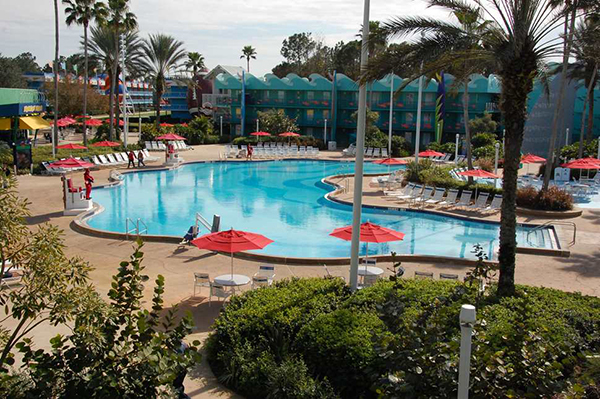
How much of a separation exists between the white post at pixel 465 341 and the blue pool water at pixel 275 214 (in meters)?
13.4

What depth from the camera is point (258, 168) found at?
134 feet

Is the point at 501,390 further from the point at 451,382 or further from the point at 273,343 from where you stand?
the point at 273,343

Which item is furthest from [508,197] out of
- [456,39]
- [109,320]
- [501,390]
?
[109,320]

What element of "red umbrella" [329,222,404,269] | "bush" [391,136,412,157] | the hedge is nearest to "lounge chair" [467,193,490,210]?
"red umbrella" [329,222,404,269]

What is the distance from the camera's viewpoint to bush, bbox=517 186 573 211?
24641 mm

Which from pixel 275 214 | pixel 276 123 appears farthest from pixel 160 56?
pixel 275 214

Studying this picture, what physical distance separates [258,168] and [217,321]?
3069 cm

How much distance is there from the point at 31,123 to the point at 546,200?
1093 inches

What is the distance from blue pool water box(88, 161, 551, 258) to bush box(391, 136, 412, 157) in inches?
497

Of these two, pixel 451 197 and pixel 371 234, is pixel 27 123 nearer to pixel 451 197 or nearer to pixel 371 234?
pixel 451 197

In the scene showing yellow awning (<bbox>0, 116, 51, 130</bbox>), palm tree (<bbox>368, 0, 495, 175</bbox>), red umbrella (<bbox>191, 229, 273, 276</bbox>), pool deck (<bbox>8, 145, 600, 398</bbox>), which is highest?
palm tree (<bbox>368, 0, 495, 175</bbox>)

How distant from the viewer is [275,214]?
2611 centimetres

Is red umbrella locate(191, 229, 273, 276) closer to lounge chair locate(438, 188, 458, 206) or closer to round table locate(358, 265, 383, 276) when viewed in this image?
round table locate(358, 265, 383, 276)

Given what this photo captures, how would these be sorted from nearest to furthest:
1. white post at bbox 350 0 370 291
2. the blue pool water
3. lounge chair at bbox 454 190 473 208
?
white post at bbox 350 0 370 291
the blue pool water
lounge chair at bbox 454 190 473 208
